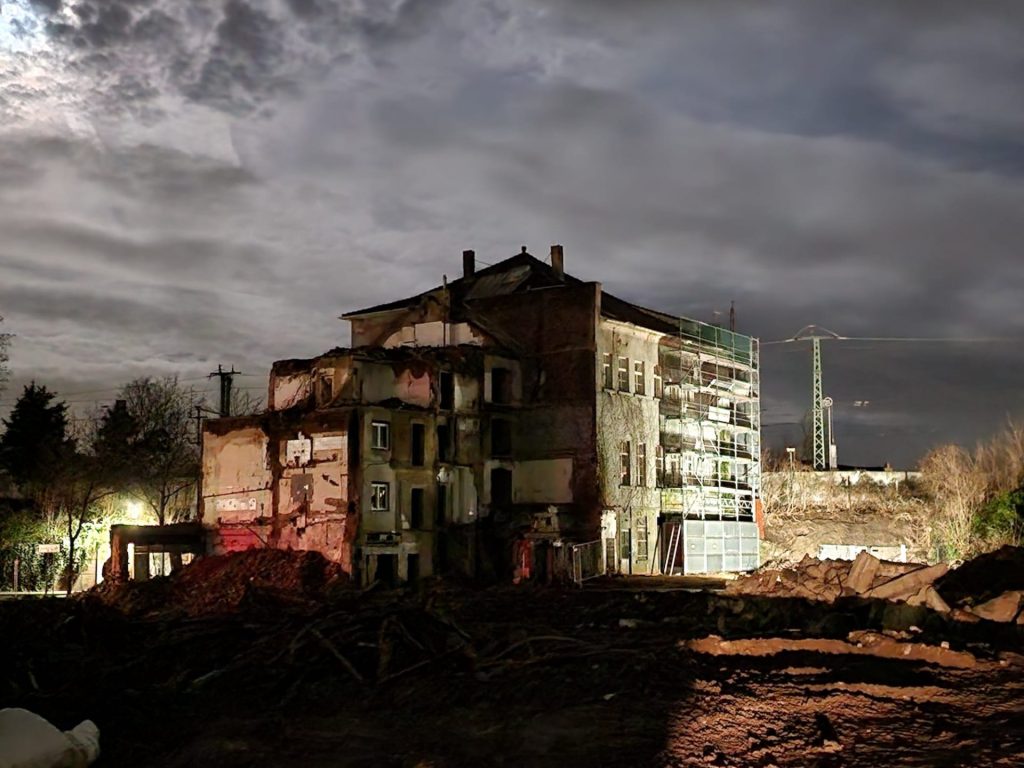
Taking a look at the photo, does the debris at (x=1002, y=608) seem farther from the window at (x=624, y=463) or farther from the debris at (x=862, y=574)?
the window at (x=624, y=463)

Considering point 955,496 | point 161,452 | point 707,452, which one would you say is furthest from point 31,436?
point 955,496

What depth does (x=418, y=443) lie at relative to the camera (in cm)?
4325

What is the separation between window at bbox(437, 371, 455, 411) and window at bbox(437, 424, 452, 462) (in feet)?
2.57

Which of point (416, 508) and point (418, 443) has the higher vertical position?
point (418, 443)

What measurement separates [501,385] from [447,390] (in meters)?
3.96

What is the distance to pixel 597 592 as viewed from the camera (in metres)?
37.8

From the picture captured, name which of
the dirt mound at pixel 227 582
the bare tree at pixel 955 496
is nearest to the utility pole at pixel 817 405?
the bare tree at pixel 955 496

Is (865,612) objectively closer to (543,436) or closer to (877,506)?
(543,436)

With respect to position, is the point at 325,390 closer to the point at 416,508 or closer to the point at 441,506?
the point at 416,508

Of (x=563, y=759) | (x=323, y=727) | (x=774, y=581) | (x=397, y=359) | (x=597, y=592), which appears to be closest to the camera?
(x=563, y=759)

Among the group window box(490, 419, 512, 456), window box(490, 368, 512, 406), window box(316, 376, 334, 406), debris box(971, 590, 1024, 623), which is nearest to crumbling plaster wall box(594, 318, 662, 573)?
window box(490, 368, 512, 406)

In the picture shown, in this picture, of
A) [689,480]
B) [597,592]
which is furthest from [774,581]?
[689,480]

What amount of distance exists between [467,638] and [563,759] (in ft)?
22.5

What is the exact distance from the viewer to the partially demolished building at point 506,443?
41.3 m
